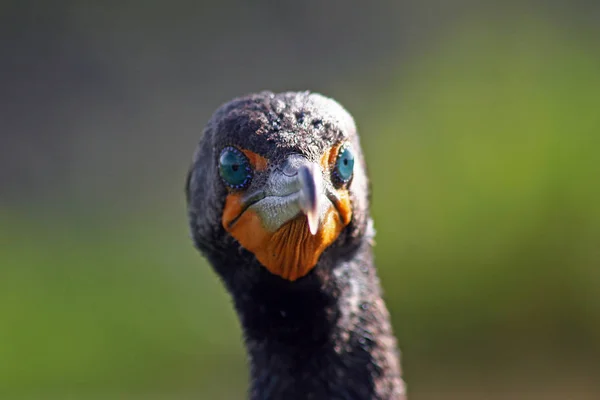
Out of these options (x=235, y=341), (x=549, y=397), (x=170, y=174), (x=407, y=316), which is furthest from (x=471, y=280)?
(x=170, y=174)

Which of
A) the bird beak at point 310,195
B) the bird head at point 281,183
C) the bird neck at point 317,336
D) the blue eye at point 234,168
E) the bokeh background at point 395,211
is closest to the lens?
the bird beak at point 310,195

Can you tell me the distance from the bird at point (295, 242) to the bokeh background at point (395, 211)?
4.38m

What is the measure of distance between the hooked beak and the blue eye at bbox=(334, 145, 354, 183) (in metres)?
0.10

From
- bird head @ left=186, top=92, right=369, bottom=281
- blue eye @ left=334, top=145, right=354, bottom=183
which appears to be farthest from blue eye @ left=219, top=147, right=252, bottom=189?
blue eye @ left=334, top=145, right=354, bottom=183

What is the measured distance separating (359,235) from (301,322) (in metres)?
0.40

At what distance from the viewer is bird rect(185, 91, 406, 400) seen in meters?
2.94

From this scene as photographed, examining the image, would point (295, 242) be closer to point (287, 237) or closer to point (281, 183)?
point (287, 237)

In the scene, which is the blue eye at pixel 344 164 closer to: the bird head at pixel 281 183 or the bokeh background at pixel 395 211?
the bird head at pixel 281 183

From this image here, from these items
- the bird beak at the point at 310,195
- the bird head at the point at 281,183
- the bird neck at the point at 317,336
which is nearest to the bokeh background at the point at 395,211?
the bird neck at the point at 317,336

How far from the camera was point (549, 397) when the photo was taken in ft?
24.7

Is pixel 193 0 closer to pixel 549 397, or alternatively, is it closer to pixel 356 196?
pixel 549 397

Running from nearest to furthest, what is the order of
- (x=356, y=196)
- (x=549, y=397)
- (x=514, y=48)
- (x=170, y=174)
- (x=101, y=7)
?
(x=356, y=196) → (x=549, y=397) → (x=514, y=48) → (x=170, y=174) → (x=101, y=7)

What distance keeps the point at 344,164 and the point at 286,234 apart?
34cm

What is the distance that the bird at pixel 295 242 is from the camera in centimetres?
294
